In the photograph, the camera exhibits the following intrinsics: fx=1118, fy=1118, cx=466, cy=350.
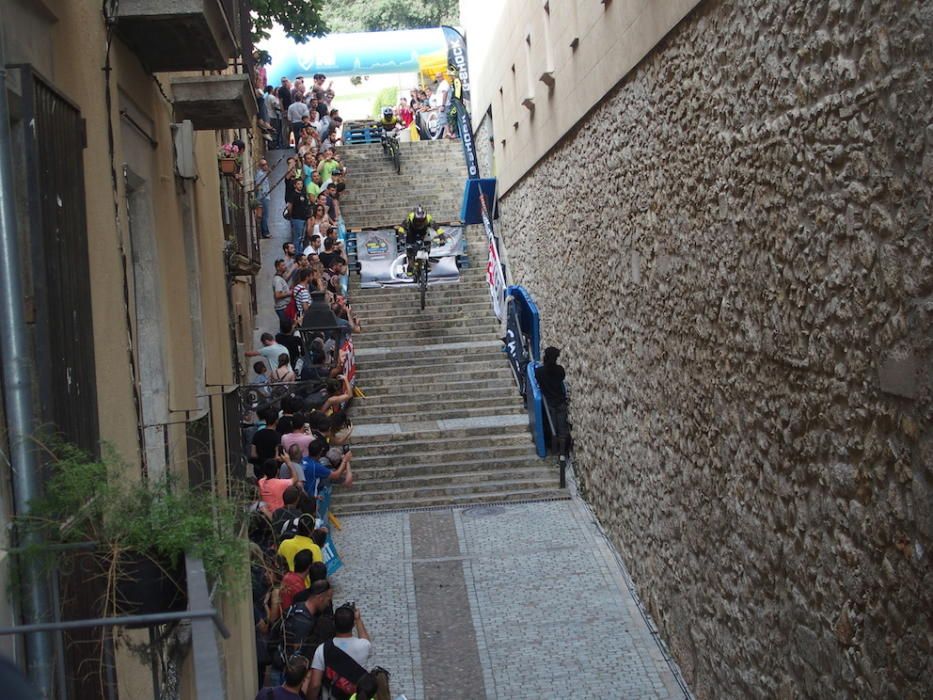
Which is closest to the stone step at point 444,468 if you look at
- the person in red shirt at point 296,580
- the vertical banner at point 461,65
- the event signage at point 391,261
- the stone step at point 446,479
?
the stone step at point 446,479

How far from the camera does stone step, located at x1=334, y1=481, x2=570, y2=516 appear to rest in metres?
15.1

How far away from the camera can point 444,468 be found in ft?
52.2

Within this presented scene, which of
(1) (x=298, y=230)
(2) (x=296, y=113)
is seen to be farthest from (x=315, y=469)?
(2) (x=296, y=113)

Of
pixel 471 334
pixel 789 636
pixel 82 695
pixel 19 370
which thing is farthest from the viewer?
pixel 471 334

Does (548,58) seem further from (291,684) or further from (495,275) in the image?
(291,684)

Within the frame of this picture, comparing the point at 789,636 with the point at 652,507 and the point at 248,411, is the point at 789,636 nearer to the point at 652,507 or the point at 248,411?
the point at 652,507

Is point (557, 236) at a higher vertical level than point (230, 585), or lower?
higher

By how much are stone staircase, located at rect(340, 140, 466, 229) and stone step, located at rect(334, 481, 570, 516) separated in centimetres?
1093

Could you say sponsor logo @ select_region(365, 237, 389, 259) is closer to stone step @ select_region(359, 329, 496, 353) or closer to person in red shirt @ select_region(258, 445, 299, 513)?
stone step @ select_region(359, 329, 496, 353)

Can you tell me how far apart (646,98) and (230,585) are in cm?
674

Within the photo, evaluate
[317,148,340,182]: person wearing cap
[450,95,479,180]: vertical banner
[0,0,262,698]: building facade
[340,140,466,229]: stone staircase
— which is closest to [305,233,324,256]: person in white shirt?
[340,140,466,229]: stone staircase

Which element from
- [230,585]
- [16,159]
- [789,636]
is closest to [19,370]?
[16,159]

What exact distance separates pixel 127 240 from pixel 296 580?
125 inches

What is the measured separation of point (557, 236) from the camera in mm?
15758
